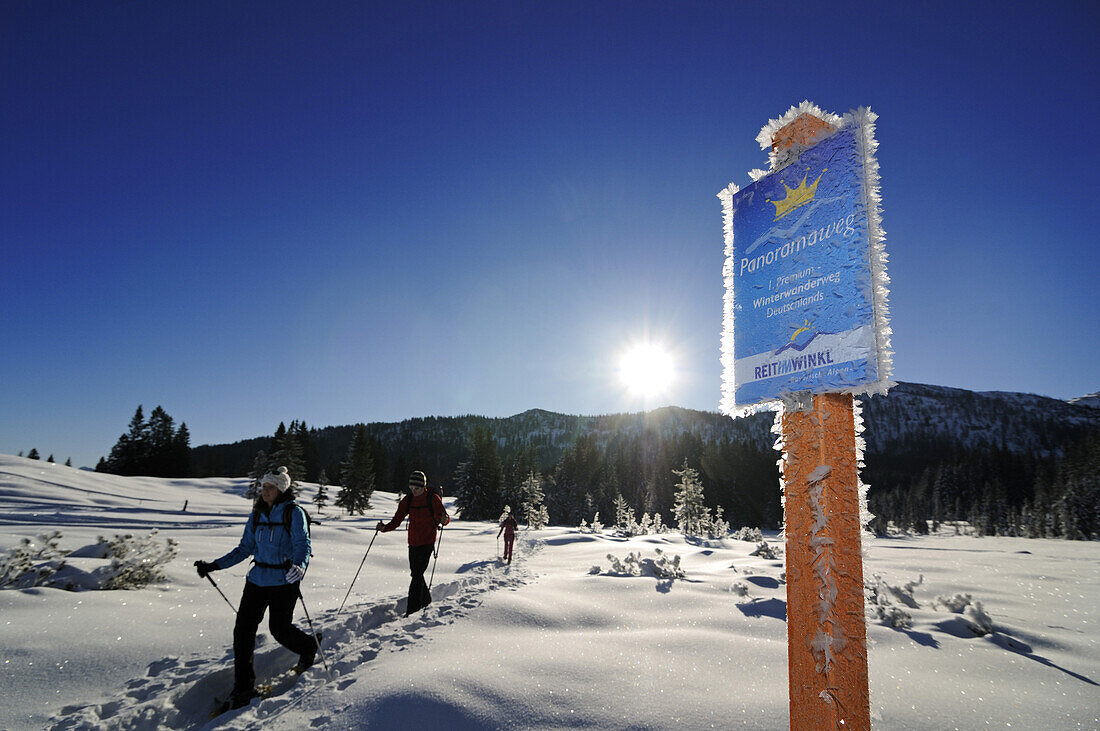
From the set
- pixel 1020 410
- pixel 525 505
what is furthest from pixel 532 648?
pixel 1020 410

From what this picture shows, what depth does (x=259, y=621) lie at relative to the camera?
398 centimetres

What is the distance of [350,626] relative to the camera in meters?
5.64

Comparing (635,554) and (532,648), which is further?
(635,554)

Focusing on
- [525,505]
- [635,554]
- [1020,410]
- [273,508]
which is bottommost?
[525,505]

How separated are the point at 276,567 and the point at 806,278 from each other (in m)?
4.85

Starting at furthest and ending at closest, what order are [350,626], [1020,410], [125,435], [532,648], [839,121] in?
[1020,410] → [125,435] → [350,626] → [532,648] → [839,121]

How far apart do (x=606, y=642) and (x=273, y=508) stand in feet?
11.5

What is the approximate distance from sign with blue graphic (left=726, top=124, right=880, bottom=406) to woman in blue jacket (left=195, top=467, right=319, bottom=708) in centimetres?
416

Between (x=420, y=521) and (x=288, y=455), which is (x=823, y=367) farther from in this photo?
(x=288, y=455)

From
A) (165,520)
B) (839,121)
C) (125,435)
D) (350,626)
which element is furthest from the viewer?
(125,435)

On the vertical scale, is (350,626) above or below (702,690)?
below

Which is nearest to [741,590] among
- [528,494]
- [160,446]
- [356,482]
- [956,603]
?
[956,603]

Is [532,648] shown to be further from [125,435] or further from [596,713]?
[125,435]

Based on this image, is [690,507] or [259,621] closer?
[259,621]
